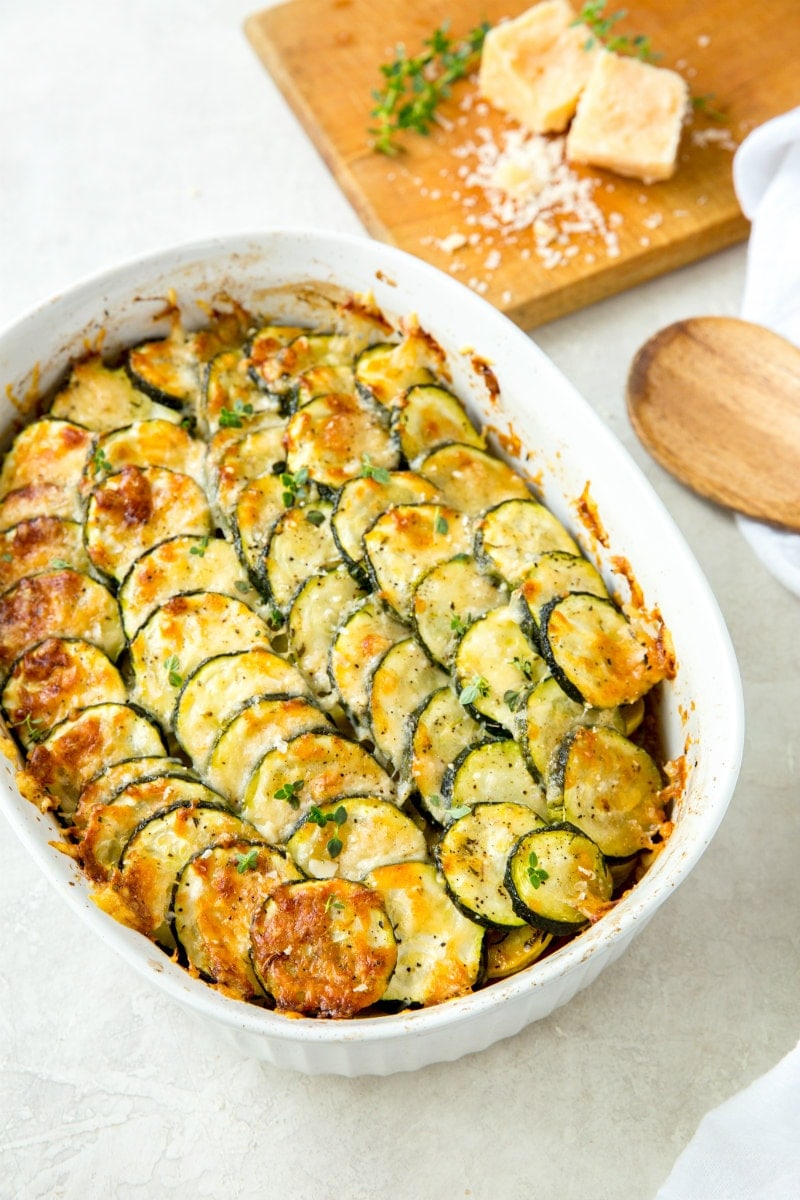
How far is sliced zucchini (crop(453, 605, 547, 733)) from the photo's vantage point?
273cm

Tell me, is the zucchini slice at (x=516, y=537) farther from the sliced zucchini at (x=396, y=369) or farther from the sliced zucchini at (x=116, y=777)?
the sliced zucchini at (x=116, y=777)

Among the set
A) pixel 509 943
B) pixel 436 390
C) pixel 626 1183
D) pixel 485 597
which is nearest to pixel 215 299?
pixel 436 390

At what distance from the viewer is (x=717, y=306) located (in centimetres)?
398

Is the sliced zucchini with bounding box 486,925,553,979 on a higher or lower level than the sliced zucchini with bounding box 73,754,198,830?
lower

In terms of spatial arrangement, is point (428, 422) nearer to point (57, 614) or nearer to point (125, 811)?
point (57, 614)

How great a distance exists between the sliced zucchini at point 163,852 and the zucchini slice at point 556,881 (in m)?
0.58

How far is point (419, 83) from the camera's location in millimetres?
4188

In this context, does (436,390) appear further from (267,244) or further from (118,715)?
(118,715)

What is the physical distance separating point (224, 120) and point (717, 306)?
1876mm

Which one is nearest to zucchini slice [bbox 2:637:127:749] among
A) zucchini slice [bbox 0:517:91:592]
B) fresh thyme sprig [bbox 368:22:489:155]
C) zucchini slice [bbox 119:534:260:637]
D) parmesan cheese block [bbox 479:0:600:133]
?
zucchini slice [bbox 119:534:260:637]

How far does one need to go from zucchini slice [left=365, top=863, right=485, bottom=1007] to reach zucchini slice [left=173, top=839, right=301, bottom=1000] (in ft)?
0.75

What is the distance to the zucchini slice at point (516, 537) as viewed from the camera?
2906 millimetres

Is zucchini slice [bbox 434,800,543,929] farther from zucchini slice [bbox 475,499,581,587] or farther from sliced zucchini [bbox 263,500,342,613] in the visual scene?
sliced zucchini [bbox 263,500,342,613]

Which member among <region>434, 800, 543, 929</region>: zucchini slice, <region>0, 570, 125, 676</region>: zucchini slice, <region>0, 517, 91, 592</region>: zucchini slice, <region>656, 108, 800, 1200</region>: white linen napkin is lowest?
<region>656, 108, 800, 1200</region>: white linen napkin
